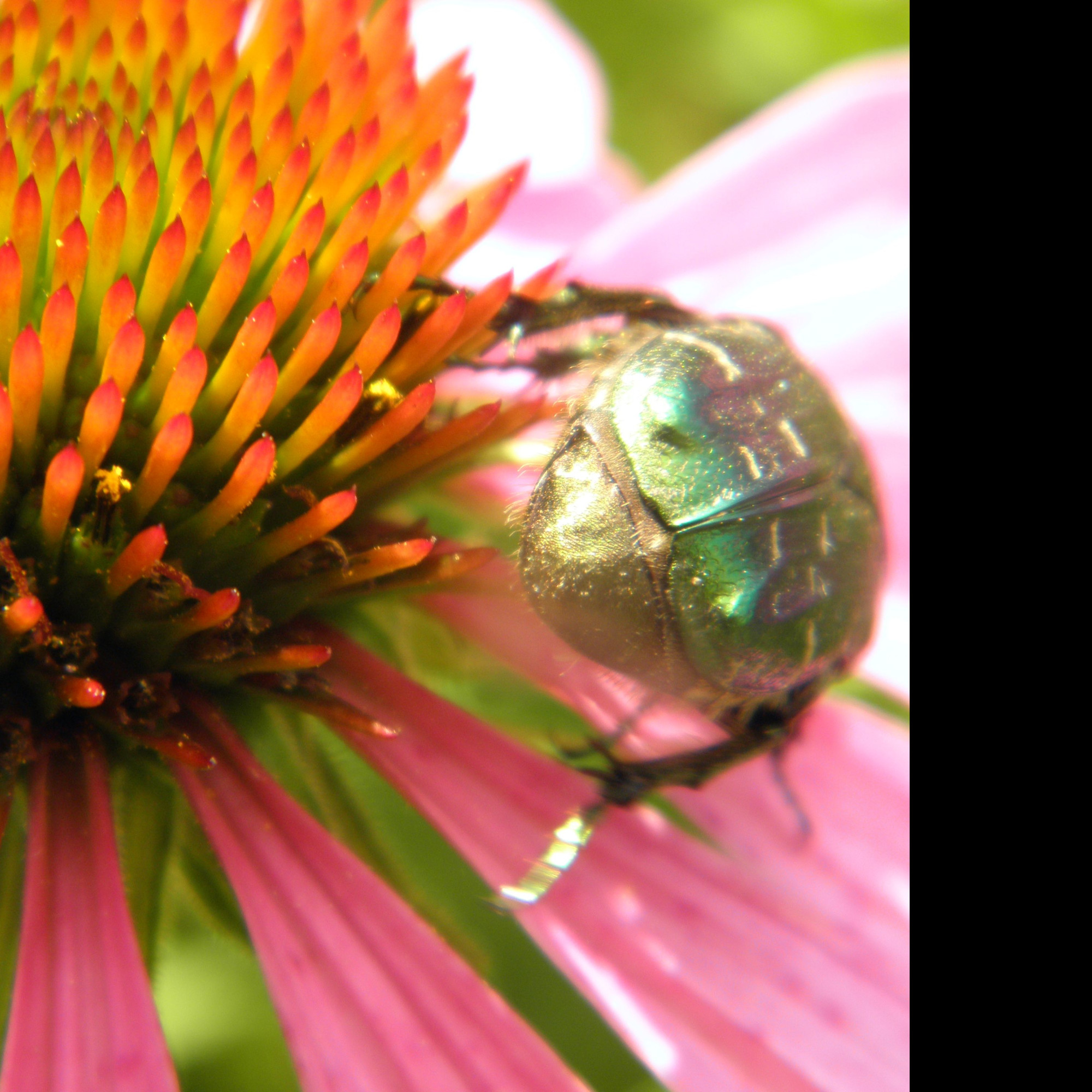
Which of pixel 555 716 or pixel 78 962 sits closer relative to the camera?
pixel 78 962

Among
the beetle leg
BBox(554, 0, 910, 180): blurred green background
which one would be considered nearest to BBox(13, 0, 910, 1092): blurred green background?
BBox(554, 0, 910, 180): blurred green background

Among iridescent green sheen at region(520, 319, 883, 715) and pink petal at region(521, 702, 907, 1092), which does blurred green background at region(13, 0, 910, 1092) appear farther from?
iridescent green sheen at region(520, 319, 883, 715)

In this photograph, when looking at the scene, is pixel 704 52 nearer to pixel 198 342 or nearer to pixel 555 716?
pixel 555 716

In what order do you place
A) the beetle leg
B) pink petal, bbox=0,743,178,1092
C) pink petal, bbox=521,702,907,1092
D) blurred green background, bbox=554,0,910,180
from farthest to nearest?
blurred green background, bbox=554,0,910,180, the beetle leg, pink petal, bbox=521,702,907,1092, pink petal, bbox=0,743,178,1092

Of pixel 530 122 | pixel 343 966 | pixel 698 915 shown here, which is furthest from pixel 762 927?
pixel 530 122

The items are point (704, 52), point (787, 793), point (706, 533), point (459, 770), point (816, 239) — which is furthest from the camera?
point (704, 52)

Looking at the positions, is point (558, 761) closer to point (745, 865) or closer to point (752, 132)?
point (745, 865)

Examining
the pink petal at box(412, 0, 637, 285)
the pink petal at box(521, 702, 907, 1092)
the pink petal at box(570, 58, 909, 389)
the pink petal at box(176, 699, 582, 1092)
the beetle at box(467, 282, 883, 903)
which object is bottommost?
the pink petal at box(521, 702, 907, 1092)
